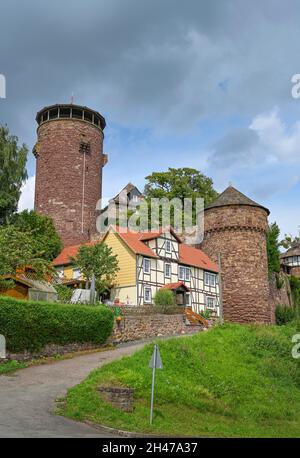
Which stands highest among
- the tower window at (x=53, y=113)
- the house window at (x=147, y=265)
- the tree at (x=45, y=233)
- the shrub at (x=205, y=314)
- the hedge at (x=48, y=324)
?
the tower window at (x=53, y=113)

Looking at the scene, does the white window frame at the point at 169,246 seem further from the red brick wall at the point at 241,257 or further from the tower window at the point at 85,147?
the tower window at the point at 85,147

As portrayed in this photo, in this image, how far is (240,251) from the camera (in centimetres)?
4775

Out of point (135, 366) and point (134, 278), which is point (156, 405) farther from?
point (134, 278)

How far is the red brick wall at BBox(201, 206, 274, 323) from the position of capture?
4669 centimetres

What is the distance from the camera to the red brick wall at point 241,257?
153ft

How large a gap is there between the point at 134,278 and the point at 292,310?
68.3ft

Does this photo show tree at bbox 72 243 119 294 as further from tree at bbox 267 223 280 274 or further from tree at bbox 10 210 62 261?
tree at bbox 267 223 280 274

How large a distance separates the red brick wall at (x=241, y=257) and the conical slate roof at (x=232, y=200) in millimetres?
374

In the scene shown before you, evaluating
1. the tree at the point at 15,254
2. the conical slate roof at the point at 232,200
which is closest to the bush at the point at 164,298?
the tree at the point at 15,254

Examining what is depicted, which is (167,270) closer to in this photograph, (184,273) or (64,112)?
(184,273)

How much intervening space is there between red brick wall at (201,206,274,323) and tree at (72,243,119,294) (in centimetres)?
1278

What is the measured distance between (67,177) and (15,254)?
78.9ft

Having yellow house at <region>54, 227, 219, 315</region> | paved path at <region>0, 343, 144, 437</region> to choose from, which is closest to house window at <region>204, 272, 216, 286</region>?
yellow house at <region>54, 227, 219, 315</region>
